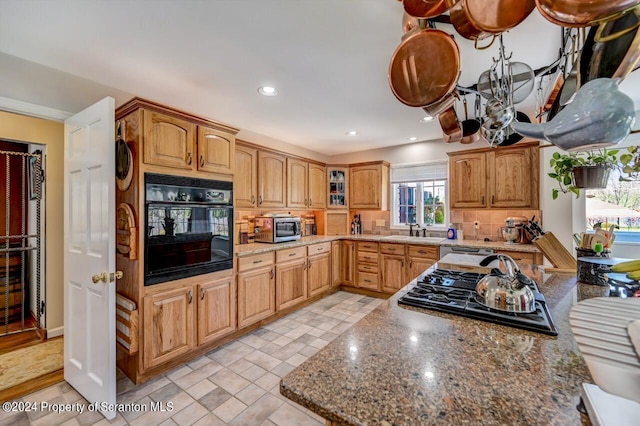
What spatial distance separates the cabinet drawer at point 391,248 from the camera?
3847mm

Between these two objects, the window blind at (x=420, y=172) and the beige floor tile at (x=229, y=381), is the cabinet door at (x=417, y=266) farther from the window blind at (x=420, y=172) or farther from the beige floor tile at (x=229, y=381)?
the beige floor tile at (x=229, y=381)

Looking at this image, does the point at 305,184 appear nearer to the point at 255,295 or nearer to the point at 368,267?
the point at 368,267

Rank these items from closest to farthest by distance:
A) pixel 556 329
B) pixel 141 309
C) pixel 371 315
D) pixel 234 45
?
pixel 556 329 < pixel 371 315 < pixel 234 45 < pixel 141 309

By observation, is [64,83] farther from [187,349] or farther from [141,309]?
[187,349]

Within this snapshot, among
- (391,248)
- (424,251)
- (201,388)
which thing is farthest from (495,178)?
(201,388)

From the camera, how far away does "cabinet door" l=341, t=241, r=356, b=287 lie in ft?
14.1

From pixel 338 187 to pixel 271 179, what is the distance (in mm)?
1465

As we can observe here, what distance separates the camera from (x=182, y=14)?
1.52m

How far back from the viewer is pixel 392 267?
154 inches

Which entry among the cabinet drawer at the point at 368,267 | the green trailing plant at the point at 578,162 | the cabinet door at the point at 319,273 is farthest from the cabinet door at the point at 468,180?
the cabinet door at the point at 319,273

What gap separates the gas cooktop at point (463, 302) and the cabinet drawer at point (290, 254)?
197 cm

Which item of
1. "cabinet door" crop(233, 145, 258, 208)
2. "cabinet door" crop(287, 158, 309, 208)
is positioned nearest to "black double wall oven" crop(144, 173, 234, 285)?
"cabinet door" crop(233, 145, 258, 208)

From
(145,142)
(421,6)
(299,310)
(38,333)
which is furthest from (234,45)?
(38,333)

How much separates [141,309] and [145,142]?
1.25 metres
